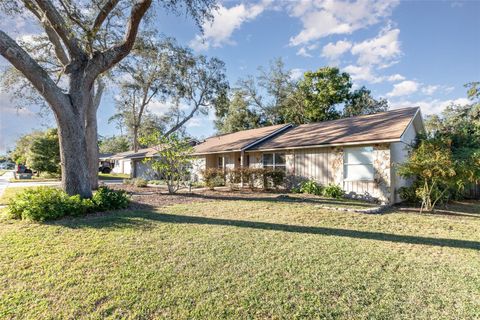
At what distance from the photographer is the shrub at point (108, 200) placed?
8.06 metres

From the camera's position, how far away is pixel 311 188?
13094 mm

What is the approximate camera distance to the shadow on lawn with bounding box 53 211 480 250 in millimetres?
5879

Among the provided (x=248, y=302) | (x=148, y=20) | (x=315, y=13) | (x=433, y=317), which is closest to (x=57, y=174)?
(x=148, y=20)

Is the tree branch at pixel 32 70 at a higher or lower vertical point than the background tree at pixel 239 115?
lower

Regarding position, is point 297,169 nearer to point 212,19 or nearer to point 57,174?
point 212,19

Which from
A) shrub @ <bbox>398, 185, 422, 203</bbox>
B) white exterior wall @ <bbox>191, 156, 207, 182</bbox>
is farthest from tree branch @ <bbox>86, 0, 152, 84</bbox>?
shrub @ <bbox>398, 185, 422, 203</bbox>

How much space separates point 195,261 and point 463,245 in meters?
5.90

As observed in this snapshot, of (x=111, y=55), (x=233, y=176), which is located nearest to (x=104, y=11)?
(x=111, y=55)

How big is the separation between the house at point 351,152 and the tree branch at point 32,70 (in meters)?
10.2

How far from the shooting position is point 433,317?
3.05 m

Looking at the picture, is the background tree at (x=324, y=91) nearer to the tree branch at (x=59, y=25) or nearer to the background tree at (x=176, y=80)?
the background tree at (x=176, y=80)

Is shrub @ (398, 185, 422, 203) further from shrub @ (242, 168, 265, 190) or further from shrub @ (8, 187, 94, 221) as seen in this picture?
shrub @ (8, 187, 94, 221)

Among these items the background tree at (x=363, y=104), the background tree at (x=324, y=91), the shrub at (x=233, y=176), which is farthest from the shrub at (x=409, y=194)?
the background tree at (x=363, y=104)

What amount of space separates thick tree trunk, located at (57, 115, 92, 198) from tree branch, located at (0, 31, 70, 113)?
52cm
